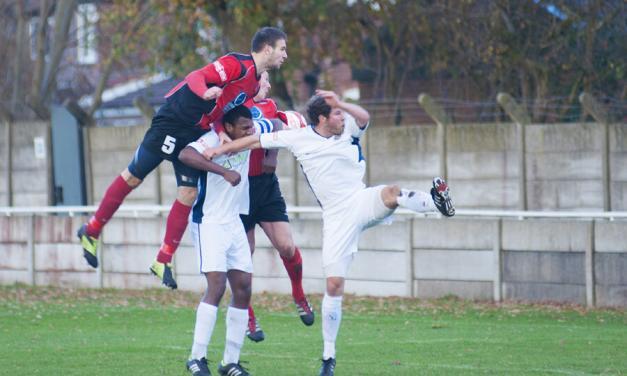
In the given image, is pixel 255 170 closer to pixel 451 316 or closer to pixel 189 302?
pixel 451 316

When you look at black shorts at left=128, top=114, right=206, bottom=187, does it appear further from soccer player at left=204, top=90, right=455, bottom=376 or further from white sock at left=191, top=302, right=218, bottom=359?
white sock at left=191, top=302, right=218, bottom=359

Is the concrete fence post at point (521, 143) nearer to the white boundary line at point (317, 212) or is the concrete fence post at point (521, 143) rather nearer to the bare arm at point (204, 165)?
the white boundary line at point (317, 212)

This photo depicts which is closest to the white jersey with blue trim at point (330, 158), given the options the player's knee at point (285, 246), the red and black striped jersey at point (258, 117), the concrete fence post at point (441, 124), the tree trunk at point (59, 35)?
the red and black striped jersey at point (258, 117)

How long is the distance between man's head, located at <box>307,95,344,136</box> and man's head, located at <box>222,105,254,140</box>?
1.82 feet

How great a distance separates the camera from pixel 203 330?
10.3 meters

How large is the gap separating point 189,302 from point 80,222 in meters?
2.85

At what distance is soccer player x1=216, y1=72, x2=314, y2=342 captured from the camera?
11727 millimetres

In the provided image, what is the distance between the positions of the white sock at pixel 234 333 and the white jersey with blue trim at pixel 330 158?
1.22 m

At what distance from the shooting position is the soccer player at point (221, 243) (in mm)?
10273

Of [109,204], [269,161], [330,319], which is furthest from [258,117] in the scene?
[330,319]

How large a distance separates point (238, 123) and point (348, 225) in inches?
51.0

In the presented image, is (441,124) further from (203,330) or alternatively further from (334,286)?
(203,330)

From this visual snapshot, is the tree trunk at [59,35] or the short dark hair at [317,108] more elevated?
the tree trunk at [59,35]

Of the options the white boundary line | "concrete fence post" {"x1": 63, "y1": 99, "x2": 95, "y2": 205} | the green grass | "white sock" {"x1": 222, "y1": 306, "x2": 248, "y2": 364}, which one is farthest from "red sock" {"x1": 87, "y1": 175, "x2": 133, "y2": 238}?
"concrete fence post" {"x1": 63, "y1": 99, "x2": 95, "y2": 205}
